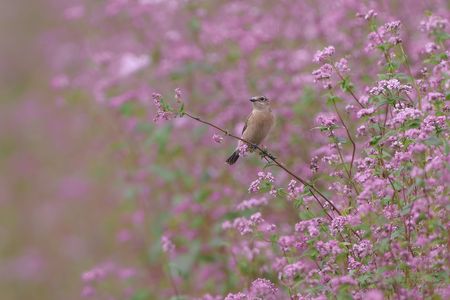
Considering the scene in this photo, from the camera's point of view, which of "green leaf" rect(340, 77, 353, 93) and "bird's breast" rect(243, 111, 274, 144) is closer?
"green leaf" rect(340, 77, 353, 93)

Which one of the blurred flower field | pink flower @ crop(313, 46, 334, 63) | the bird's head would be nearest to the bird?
the bird's head

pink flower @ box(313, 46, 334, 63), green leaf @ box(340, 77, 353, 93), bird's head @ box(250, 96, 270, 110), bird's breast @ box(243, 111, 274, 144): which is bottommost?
green leaf @ box(340, 77, 353, 93)

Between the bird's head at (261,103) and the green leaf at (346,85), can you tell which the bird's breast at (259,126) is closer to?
the bird's head at (261,103)

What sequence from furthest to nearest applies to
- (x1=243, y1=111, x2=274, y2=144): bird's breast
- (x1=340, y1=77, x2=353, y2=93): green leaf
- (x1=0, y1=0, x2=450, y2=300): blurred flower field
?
1. (x1=243, y1=111, x2=274, y2=144): bird's breast
2. (x1=340, y1=77, x2=353, y2=93): green leaf
3. (x1=0, y1=0, x2=450, y2=300): blurred flower field

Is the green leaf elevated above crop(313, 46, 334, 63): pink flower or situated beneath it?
situated beneath

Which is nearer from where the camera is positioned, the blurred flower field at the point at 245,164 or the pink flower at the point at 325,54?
the blurred flower field at the point at 245,164

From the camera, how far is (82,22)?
8.35 m

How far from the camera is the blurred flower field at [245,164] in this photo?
3.62 meters

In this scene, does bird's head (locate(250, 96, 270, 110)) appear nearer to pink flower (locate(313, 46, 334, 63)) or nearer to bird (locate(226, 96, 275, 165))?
bird (locate(226, 96, 275, 165))

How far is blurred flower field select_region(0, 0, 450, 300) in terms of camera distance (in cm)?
362

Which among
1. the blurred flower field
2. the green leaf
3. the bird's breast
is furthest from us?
the bird's breast

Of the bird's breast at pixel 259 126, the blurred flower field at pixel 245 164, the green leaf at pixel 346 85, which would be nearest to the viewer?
the blurred flower field at pixel 245 164

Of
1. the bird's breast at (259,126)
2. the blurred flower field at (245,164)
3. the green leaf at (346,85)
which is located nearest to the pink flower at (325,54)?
the blurred flower field at (245,164)

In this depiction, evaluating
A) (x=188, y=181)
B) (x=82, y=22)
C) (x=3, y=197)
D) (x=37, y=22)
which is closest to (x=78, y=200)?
(x=3, y=197)
